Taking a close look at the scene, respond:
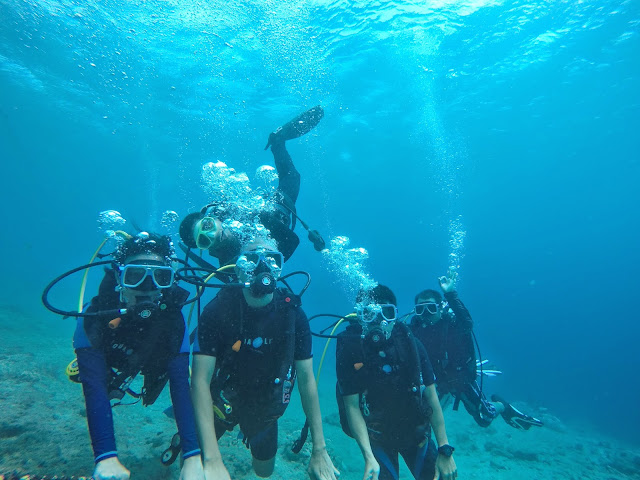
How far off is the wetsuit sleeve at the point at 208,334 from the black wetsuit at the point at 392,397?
1635 mm

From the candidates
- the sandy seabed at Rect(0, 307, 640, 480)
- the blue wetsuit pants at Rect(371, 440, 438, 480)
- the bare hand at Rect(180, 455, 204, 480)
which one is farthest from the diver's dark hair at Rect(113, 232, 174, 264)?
the blue wetsuit pants at Rect(371, 440, 438, 480)

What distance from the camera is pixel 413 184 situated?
49.8 m

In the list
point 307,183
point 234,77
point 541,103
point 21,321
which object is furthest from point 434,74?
point 21,321

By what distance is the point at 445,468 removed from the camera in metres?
3.70

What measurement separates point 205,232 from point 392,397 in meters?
3.24

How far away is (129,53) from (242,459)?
74.8ft

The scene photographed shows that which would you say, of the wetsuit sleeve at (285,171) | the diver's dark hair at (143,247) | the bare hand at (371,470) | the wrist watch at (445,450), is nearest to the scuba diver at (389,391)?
the wrist watch at (445,450)

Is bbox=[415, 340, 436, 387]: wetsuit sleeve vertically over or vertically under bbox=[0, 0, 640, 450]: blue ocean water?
under

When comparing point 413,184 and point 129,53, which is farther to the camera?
point 413,184

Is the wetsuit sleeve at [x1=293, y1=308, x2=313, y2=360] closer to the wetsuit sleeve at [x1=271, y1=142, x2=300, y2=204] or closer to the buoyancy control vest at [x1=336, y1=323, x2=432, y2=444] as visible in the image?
the buoyancy control vest at [x1=336, y1=323, x2=432, y2=444]

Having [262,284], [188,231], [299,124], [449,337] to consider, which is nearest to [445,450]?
[449,337]

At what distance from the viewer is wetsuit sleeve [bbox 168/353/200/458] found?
2631mm

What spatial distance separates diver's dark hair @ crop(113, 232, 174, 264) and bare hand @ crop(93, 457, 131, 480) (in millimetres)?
1604

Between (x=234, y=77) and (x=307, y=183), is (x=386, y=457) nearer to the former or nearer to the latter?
(x=234, y=77)
